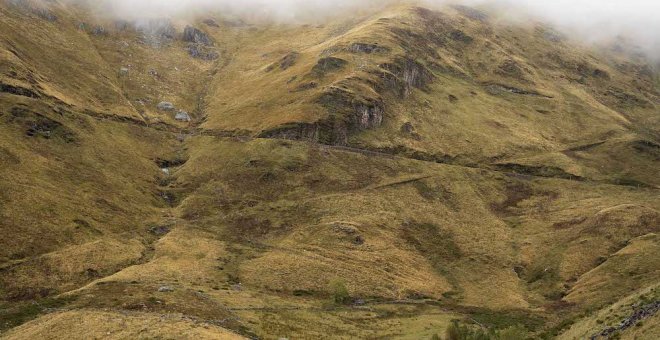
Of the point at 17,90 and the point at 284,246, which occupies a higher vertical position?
the point at 17,90

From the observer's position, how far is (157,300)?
90.3 metres

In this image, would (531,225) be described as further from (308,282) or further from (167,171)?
(167,171)

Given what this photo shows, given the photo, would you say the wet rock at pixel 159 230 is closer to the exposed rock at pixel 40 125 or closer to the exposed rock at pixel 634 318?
the exposed rock at pixel 40 125

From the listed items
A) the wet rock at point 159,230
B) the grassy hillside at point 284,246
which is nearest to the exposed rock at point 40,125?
the grassy hillside at point 284,246

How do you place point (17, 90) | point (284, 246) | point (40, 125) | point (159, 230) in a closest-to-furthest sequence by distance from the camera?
point (284, 246) < point (159, 230) < point (40, 125) < point (17, 90)

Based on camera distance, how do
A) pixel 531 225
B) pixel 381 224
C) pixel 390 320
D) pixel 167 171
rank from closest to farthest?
pixel 390 320
pixel 381 224
pixel 531 225
pixel 167 171

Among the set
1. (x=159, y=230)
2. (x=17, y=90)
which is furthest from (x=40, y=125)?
(x=159, y=230)

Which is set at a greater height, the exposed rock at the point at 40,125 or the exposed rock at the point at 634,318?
the exposed rock at the point at 40,125

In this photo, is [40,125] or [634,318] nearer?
[634,318]

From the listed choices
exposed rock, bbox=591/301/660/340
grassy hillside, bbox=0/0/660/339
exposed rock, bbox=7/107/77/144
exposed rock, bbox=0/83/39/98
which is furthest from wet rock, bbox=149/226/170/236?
exposed rock, bbox=591/301/660/340

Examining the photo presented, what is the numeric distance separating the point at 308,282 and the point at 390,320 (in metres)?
24.6

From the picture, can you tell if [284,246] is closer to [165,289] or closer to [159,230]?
[159,230]

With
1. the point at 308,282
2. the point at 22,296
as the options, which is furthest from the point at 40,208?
the point at 308,282

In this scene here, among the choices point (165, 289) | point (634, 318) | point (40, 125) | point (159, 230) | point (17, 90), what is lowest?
point (165, 289)
